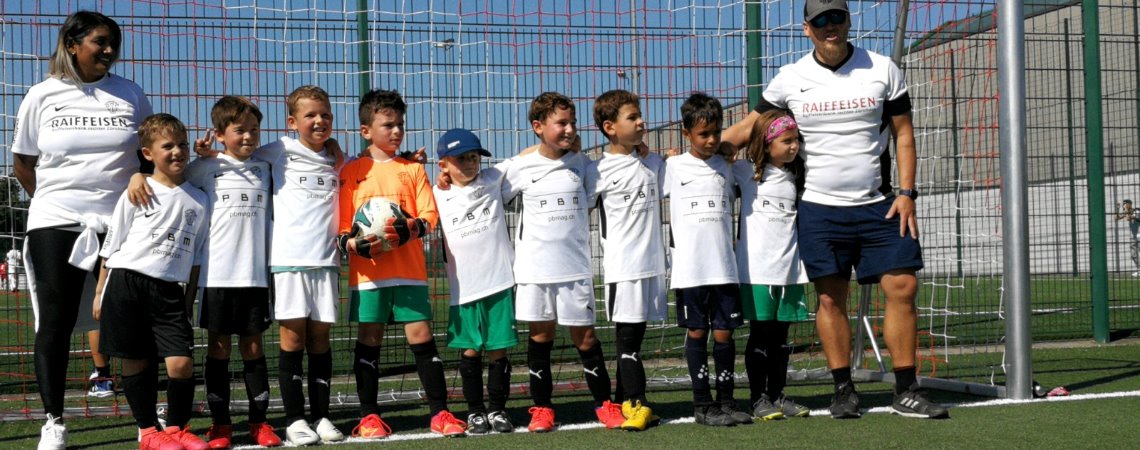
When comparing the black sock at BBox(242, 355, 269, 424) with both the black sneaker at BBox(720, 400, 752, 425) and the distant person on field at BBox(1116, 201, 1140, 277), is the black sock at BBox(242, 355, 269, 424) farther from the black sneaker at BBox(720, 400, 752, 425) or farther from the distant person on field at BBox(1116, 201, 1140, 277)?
the distant person on field at BBox(1116, 201, 1140, 277)

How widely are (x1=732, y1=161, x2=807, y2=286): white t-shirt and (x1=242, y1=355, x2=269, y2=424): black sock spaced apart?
7.76 ft

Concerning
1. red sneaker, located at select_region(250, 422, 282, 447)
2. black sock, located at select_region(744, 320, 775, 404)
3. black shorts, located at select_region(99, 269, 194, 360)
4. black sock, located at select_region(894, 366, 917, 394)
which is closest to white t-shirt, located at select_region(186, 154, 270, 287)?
black shorts, located at select_region(99, 269, 194, 360)

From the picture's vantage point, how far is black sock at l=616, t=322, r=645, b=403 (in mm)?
5398

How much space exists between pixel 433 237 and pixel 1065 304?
8.18m

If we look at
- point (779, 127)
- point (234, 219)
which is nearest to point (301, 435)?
point (234, 219)

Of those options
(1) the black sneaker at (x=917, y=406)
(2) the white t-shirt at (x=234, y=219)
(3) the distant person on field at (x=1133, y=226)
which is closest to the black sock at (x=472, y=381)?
(2) the white t-shirt at (x=234, y=219)

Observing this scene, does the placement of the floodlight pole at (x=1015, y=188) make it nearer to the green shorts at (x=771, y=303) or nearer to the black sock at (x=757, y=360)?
the green shorts at (x=771, y=303)

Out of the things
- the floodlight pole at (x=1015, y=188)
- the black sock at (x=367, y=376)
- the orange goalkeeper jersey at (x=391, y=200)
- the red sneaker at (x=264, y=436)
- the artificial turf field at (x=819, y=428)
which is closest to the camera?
the artificial turf field at (x=819, y=428)

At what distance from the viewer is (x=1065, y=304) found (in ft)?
40.2

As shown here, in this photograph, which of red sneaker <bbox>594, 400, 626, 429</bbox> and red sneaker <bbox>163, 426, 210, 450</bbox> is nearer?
red sneaker <bbox>163, 426, 210, 450</bbox>

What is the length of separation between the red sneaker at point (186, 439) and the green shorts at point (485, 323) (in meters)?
1.20

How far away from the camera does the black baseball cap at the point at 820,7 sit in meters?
5.37

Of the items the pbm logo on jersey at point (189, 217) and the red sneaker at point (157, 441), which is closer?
the red sneaker at point (157, 441)

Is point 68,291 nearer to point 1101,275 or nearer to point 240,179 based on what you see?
point 240,179
